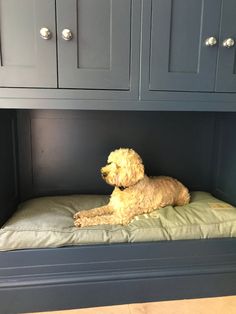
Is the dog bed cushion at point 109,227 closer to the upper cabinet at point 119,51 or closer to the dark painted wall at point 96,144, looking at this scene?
the dark painted wall at point 96,144

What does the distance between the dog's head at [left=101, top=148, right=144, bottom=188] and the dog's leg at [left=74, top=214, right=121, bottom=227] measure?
0.15 metres

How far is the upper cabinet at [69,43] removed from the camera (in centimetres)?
87

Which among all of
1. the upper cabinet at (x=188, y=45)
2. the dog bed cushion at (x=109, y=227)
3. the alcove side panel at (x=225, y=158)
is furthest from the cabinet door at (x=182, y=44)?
the dog bed cushion at (x=109, y=227)

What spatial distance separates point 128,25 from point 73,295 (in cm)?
97

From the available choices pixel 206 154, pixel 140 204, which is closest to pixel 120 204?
pixel 140 204

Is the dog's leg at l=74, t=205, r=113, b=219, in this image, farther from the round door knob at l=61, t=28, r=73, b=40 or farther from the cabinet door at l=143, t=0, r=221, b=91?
the round door knob at l=61, t=28, r=73, b=40

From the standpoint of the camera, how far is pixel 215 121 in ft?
4.78

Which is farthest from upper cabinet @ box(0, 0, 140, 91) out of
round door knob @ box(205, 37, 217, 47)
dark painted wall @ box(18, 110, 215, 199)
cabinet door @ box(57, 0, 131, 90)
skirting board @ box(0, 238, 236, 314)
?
skirting board @ box(0, 238, 236, 314)

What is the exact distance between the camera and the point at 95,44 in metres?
0.91

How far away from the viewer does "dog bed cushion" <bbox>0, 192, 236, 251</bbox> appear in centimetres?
99

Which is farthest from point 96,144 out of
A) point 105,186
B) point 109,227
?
point 109,227

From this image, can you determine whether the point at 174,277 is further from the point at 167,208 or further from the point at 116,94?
the point at 116,94

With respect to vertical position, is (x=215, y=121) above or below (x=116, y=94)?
below

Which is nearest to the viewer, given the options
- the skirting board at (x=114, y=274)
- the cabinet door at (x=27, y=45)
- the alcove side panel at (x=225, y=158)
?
the cabinet door at (x=27, y=45)
